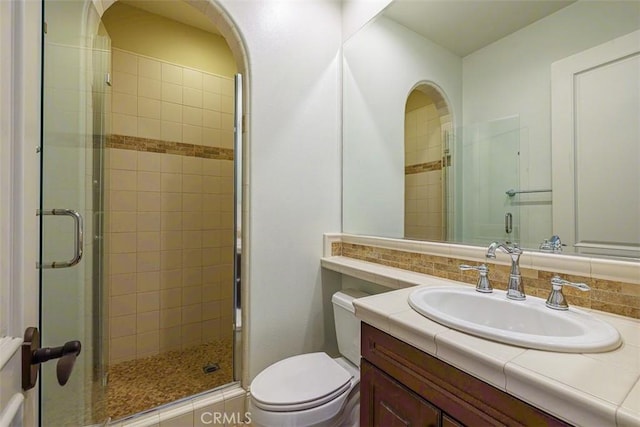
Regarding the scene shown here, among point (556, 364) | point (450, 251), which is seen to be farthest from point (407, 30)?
point (556, 364)

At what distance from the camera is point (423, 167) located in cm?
172

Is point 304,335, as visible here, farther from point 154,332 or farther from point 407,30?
point 407,30

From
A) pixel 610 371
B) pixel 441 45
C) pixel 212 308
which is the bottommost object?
pixel 212 308

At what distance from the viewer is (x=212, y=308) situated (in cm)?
241

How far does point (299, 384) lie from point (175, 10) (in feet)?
8.33

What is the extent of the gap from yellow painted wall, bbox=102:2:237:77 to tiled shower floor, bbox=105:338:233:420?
2256mm

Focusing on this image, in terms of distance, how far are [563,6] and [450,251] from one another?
1126 millimetres

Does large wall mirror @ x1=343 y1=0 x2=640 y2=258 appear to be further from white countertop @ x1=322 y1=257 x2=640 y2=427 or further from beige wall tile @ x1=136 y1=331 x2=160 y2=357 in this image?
beige wall tile @ x1=136 y1=331 x2=160 y2=357

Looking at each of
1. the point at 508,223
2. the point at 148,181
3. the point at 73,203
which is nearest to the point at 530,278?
the point at 508,223

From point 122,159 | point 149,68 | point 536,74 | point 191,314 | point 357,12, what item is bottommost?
point 191,314

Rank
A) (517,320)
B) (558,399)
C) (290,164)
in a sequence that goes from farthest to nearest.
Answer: (290,164), (517,320), (558,399)

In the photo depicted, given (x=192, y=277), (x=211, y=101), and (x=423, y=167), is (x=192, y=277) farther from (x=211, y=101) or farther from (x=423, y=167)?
(x=423, y=167)

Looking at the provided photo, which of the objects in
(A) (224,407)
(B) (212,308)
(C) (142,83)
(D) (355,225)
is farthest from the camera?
(B) (212,308)

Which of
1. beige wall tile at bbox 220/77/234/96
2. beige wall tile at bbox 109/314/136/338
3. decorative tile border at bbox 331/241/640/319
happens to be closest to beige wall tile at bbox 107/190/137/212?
beige wall tile at bbox 109/314/136/338
